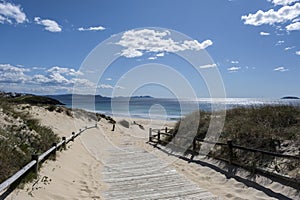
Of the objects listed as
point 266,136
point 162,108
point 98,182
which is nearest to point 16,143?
point 98,182

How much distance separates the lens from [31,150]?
801 cm

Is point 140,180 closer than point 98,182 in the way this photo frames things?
No

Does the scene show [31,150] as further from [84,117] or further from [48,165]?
[84,117]

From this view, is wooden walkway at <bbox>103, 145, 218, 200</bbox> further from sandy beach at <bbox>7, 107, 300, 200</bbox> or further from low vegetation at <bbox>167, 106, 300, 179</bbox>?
low vegetation at <bbox>167, 106, 300, 179</bbox>

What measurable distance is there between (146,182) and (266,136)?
4935mm

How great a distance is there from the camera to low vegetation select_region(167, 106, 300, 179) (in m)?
8.32

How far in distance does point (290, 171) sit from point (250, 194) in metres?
1.61

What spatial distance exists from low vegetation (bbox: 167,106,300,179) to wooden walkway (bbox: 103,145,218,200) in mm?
2354

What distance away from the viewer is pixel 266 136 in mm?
9969

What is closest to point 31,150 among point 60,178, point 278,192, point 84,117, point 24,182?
point 60,178

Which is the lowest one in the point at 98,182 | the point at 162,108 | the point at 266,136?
the point at 98,182

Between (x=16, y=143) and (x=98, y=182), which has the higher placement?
(x=16, y=143)

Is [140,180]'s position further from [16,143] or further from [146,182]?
[16,143]

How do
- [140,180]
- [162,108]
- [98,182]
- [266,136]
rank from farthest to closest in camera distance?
[162,108] → [266,136] → [140,180] → [98,182]
